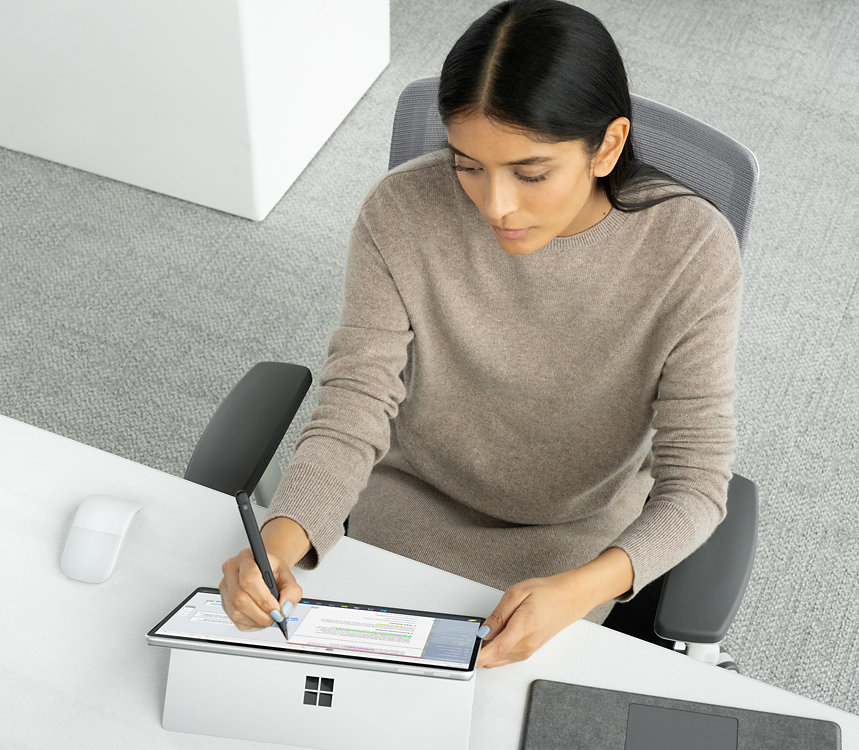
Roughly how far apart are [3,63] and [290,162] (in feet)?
2.59

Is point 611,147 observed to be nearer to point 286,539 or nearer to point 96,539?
point 286,539

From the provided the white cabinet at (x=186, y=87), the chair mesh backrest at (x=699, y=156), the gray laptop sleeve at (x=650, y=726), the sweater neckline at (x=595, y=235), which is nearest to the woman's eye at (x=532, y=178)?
the sweater neckline at (x=595, y=235)

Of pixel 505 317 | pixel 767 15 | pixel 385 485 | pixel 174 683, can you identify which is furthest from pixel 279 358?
pixel 767 15

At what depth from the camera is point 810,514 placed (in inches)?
70.6

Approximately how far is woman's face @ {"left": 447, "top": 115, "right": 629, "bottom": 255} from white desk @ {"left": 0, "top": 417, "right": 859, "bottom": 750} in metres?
0.37

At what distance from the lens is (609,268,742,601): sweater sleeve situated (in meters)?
0.99

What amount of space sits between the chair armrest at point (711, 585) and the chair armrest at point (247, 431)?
463 millimetres

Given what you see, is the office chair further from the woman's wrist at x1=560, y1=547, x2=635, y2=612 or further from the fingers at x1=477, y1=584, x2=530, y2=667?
the fingers at x1=477, y1=584, x2=530, y2=667

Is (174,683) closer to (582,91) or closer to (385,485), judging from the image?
(385,485)

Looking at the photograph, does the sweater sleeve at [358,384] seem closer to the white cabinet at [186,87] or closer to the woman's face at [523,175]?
the woman's face at [523,175]

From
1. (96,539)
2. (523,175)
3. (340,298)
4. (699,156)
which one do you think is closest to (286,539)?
(96,539)

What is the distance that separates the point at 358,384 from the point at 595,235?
317 millimetres

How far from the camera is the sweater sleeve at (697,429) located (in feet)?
3.23

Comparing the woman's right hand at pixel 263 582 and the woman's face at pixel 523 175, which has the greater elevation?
the woman's face at pixel 523 175
